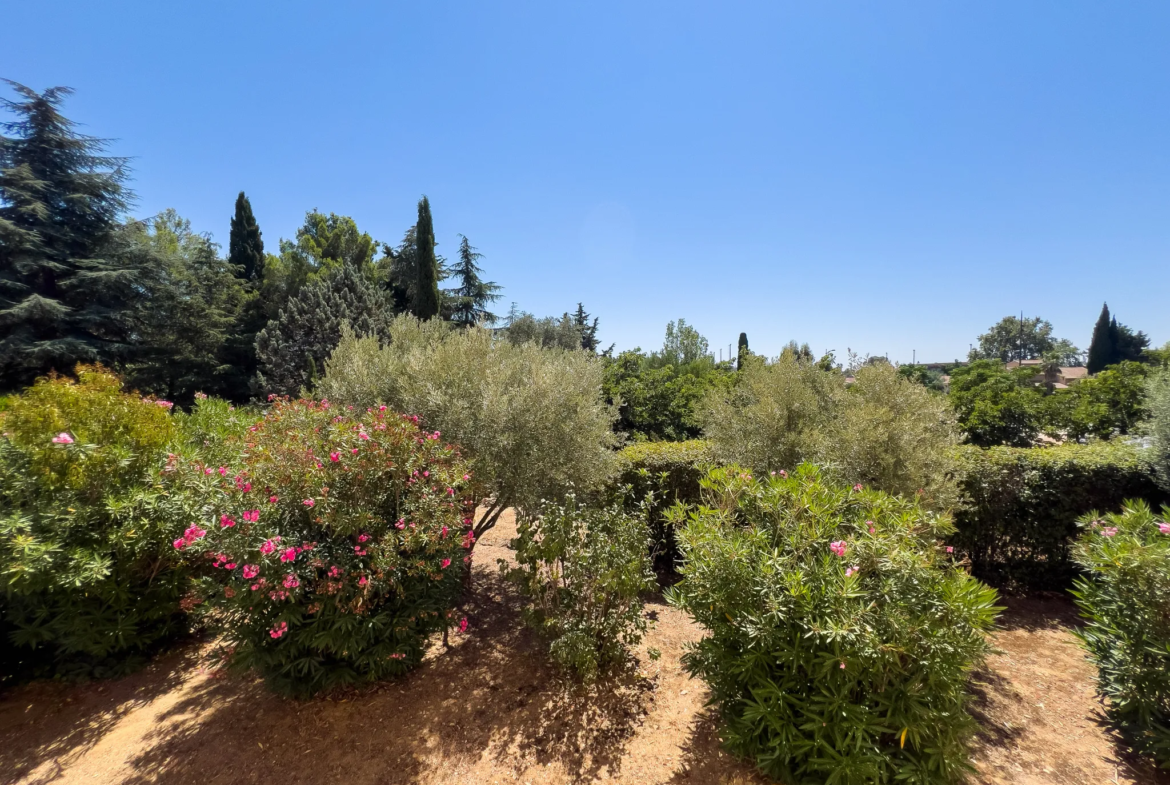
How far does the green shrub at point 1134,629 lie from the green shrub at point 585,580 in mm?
3536

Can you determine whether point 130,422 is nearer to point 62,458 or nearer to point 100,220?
point 62,458

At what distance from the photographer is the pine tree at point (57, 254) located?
54.3 feet

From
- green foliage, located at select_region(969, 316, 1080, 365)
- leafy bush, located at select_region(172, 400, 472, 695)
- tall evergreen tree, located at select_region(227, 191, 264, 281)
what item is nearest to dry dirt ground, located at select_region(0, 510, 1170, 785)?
leafy bush, located at select_region(172, 400, 472, 695)

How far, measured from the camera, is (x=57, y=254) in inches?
694

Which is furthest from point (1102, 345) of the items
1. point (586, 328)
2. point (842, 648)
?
point (842, 648)

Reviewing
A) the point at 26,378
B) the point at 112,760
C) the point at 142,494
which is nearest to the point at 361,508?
the point at 142,494

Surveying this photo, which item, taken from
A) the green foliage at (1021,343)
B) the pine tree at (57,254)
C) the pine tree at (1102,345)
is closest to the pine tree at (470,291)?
the pine tree at (57,254)

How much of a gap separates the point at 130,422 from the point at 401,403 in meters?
2.55

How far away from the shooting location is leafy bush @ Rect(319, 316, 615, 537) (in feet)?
15.5

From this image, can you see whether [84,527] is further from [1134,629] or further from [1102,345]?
[1102,345]

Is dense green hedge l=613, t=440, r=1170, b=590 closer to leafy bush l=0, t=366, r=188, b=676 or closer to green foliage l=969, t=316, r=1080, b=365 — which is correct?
leafy bush l=0, t=366, r=188, b=676

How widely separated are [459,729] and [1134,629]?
17.3 feet

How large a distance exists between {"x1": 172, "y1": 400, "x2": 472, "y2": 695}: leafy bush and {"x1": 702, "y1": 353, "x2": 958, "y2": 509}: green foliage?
388 cm

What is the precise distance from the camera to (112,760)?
341 cm
